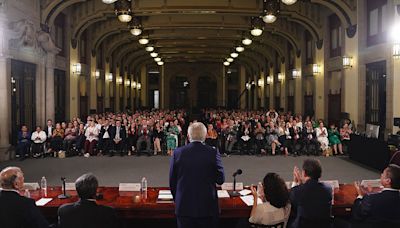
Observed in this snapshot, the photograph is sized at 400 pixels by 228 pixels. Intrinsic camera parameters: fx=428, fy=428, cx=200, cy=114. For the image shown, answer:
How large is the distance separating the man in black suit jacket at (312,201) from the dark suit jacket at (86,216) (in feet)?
6.37

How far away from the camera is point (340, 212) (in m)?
5.14

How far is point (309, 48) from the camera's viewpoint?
22.8 metres

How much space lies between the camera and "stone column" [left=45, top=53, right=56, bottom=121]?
16.9m

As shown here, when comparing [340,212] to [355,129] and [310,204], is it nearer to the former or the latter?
[310,204]

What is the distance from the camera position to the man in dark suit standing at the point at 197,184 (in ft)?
14.5

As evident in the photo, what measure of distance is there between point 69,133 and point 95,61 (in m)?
Result: 9.92

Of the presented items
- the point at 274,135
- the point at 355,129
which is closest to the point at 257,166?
the point at 274,135

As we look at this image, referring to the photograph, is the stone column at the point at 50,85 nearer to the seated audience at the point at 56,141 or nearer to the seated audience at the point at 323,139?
the seated audience at the point at 56,141

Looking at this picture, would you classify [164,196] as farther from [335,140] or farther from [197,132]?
Answer: [335,140]

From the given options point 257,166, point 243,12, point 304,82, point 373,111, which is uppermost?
point 243,12

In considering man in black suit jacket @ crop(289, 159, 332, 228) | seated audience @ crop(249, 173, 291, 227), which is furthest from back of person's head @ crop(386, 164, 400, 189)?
seated audience @ crop(249, 173, 291, 227)

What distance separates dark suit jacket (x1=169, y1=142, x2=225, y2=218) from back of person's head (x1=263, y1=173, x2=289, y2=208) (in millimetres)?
577

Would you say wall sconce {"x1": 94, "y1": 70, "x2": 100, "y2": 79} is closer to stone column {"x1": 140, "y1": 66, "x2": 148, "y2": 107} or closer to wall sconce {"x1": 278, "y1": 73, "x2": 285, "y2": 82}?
wall sconce {"x1": 278, "y1": 73, "x2": 285, "y2": 82}

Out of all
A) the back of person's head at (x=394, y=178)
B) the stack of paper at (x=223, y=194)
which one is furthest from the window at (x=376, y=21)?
the back of person's head at (x=394, y=178)
